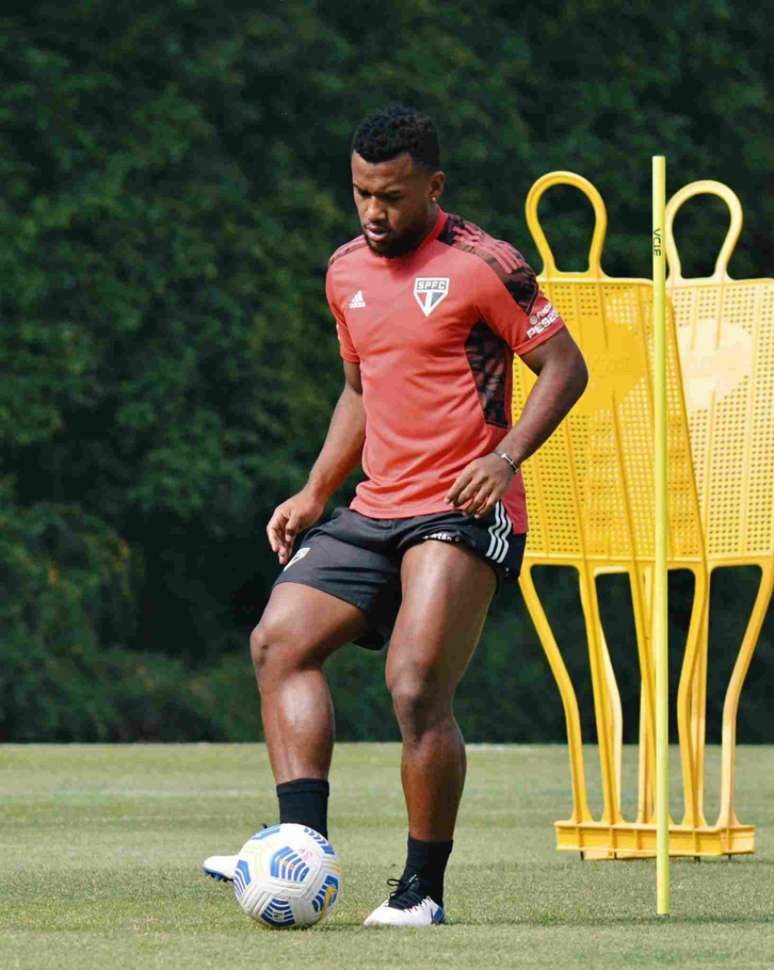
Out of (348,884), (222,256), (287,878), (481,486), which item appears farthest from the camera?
(222,256)

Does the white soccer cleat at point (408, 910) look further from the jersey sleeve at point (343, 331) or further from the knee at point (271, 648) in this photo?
the jersey sleeve at point (343, 331)

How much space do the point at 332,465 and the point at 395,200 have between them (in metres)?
0.79

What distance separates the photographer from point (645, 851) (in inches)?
320

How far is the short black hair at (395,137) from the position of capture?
19.3ft

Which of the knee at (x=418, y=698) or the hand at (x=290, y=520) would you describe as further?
the hand at (x=290, y=520)

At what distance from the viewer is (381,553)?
19.6 feet

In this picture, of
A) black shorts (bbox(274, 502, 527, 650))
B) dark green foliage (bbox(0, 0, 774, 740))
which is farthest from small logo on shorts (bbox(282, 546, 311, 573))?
dark green foliage (bbox(0, 0, 774, 740))

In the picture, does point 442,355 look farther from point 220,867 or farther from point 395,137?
point 220,867

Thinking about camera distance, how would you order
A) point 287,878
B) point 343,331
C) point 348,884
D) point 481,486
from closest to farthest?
point 287,878 → point 481,486 → point 343,331 → point 348,884

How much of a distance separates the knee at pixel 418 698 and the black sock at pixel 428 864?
27 centimetres

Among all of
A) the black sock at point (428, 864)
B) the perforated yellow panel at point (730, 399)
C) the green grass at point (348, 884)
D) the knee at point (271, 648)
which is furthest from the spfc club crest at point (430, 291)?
the perforated yellow panel at point (730, 399)

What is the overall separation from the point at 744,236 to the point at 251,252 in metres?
5.10

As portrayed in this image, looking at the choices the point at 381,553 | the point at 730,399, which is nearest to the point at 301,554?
the point at 381,553

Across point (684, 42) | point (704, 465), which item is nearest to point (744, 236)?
point (684, 42)
